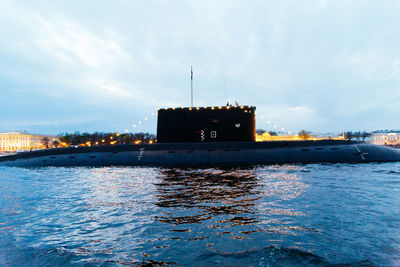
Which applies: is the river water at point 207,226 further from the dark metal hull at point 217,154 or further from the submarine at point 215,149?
the submarine at point 215,149

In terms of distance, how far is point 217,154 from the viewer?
1741 cm

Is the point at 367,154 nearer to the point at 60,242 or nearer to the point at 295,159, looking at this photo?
the point at 295,159

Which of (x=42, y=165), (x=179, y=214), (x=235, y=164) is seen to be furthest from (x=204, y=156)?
(x=42, y=165)

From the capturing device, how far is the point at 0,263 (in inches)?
143

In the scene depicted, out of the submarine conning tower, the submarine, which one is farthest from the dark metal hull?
the submarine conning tower

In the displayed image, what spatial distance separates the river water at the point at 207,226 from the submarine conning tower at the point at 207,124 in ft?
32.5

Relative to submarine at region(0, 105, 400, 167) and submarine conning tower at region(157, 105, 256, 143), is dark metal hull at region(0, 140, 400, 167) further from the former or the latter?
submarine conning tower at region(157, 105, 256, 143)

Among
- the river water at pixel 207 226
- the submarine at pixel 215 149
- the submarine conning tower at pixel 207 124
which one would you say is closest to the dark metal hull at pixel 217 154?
the submarine at pixel 215 149

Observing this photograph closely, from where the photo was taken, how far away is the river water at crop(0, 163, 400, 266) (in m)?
3.63

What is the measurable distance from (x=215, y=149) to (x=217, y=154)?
1.98 ft

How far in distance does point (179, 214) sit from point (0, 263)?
3317 mm

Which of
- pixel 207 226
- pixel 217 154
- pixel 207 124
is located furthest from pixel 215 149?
pixel 207 226

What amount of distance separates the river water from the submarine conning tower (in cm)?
991

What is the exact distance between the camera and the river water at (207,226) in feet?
11.9
